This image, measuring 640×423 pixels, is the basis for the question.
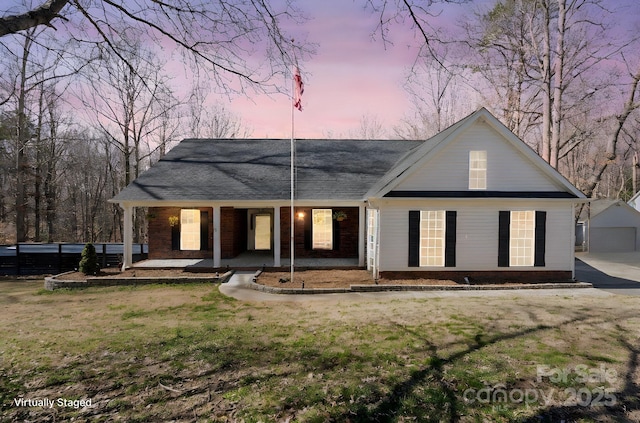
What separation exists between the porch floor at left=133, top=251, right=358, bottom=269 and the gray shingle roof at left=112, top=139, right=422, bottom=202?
3.02 m

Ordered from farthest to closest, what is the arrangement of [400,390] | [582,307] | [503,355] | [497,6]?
1. [497,6]
2. [582,307]
3. [503,355]
4. [400,390]

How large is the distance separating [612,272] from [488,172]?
879 centimetres

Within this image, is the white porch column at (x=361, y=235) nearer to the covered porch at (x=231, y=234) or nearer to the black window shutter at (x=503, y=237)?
the covered porch at (x=231, y=234)

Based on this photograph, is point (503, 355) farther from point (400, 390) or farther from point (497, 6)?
point (497, 6)

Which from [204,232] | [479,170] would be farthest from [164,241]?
[479,170]

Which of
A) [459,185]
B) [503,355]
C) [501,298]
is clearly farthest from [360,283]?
[503,355]

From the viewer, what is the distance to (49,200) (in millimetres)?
30219

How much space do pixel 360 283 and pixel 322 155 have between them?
31.0 feet

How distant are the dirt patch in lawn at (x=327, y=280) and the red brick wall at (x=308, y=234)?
271 cm

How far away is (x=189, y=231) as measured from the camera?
16578mm

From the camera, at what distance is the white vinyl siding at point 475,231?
1226 centimetres

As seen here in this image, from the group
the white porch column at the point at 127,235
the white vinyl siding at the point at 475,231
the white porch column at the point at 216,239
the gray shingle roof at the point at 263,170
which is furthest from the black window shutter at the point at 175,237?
the white vinyl siding at the point at 475,231

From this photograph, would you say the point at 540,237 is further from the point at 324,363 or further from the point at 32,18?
the point at 32,18

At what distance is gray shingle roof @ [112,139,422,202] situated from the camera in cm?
1493
